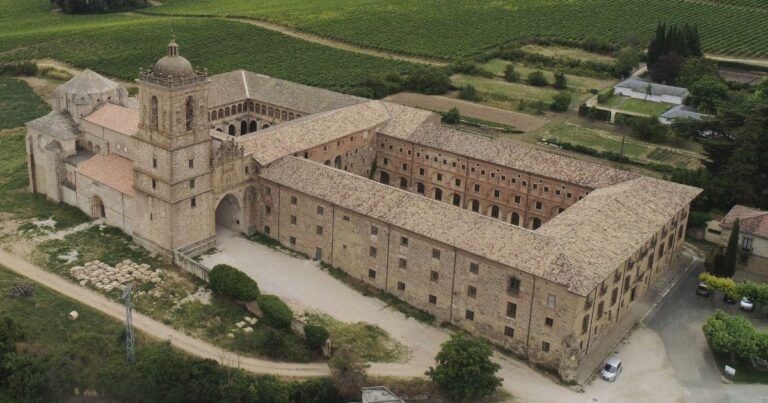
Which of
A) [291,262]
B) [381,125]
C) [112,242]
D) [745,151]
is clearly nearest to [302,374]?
[291,262]

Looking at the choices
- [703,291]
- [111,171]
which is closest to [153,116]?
[111,171]

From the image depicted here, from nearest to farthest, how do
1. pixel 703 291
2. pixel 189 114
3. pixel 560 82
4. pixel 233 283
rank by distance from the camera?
1. pixel 233 283
2. pixel 189 114
3. pixel 703 291
4. pixel 560 82

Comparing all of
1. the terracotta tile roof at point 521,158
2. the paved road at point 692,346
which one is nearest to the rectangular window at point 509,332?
the paved road at point 692,346

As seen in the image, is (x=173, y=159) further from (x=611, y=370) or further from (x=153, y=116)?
(x=611, y=370)

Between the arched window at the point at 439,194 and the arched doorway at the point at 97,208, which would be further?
the arched window at the point at 439,194

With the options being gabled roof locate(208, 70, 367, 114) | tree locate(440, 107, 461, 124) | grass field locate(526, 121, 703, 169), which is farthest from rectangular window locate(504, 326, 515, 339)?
tree locate(440, 107, 461, 124)

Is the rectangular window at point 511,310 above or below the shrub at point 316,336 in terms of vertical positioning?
above

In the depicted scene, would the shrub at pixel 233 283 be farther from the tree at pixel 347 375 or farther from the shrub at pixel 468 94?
A: the shrub at pixel 468 94
